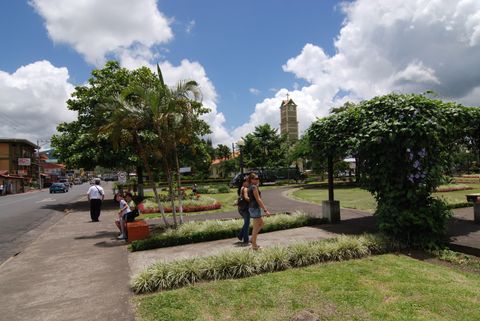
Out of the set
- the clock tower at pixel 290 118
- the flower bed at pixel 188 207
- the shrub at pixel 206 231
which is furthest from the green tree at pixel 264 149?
the clock tower at pixel 290 118

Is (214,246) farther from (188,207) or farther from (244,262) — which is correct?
(188,207)

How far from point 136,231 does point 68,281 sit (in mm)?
3080

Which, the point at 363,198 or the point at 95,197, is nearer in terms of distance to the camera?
the point at 95,197

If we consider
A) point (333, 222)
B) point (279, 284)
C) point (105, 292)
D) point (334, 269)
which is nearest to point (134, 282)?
point (105, 292)

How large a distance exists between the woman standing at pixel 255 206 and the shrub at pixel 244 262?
88cm

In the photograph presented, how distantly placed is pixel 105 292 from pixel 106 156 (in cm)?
1532

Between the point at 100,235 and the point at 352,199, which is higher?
the point at 352,199

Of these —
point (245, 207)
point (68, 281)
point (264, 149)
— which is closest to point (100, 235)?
point (68, 281)

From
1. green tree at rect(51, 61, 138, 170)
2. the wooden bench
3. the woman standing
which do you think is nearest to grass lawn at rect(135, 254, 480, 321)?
the woman standing

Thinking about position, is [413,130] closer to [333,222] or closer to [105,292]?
[333,222]

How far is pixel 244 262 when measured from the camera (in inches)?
230

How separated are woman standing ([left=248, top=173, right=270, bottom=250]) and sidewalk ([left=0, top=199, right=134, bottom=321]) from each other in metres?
2.58

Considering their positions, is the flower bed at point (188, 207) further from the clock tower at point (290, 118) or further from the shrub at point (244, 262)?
the clock tower at point (290, 118)

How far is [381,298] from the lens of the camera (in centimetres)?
456
